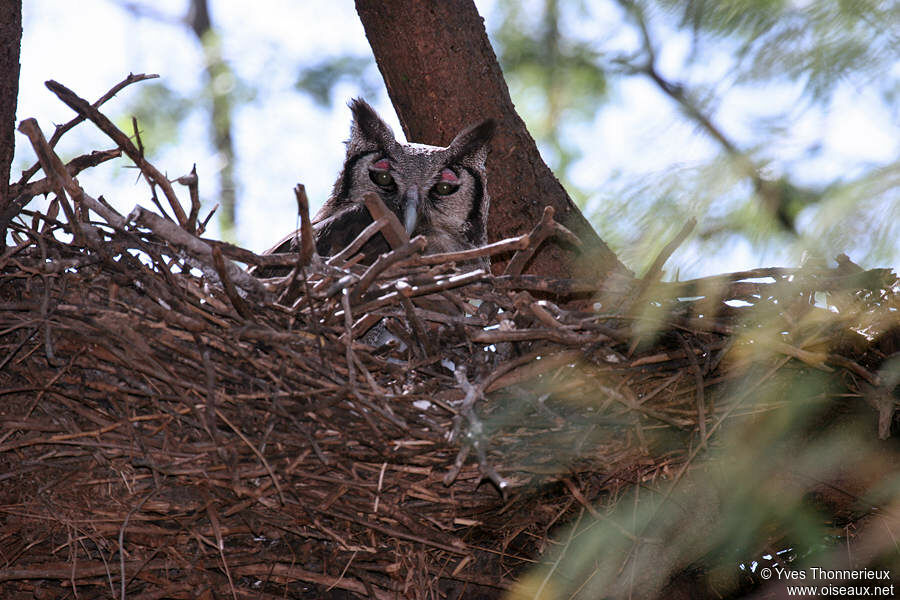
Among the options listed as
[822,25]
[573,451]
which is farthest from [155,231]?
[822,25]

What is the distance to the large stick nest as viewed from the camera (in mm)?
1592

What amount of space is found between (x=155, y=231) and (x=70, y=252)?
0.61 ft

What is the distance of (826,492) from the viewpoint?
1.91 meters

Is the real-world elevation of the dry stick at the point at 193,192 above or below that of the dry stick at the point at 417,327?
above

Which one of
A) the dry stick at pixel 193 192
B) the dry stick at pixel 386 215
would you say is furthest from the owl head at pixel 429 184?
the dry stick at pixel 193 192

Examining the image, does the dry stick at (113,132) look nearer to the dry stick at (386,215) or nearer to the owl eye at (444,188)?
the dry stick at (386,215)

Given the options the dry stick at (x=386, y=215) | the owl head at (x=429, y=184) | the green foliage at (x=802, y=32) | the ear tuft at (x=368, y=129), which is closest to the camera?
the green foliage at (x=802, y=32)

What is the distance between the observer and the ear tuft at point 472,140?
2.67m

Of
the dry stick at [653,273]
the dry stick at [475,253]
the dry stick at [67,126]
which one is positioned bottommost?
the dry stick at [653,273]

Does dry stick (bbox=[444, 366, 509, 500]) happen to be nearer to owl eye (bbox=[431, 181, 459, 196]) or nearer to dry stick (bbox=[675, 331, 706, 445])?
→ dry stick (bbox=[675, 331, 706, 445])

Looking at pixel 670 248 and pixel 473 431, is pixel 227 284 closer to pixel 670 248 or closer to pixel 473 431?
pixel 473 431

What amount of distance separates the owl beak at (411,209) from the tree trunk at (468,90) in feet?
0.98

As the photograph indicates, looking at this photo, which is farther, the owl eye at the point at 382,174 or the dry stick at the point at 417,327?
the owl eye at the point at 382,174

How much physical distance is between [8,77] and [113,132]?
0.30m
